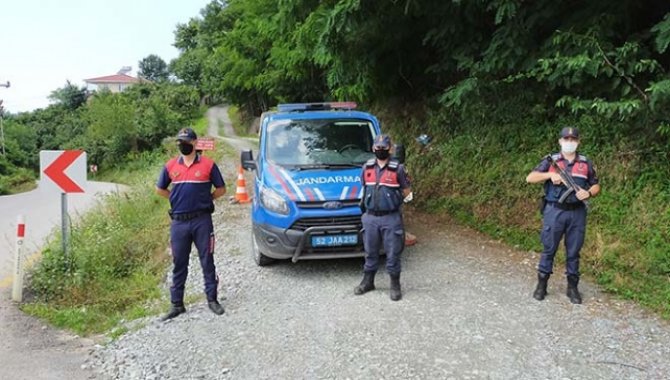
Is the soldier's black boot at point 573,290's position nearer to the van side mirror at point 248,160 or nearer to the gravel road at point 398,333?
the gravel road at point 398,333

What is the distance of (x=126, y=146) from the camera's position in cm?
4434

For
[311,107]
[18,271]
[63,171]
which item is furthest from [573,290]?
[18,271]

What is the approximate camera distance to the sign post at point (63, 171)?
7473mm

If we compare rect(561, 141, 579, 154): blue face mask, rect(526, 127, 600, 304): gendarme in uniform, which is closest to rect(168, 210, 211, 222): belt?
rect(526, 127, 600, 304): gendarme in uniform

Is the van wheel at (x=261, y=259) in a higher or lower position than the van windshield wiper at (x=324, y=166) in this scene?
lower

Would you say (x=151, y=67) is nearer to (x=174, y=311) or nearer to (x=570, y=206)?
(x=174, y=311)

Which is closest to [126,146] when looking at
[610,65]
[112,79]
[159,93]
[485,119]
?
[159,93]

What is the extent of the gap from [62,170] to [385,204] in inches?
190

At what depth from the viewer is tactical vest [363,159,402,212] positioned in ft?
18.8

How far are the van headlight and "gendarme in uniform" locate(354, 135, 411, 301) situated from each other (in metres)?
1.05

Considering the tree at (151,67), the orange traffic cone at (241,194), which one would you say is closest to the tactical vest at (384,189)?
the orange traffic cone at (241,194)

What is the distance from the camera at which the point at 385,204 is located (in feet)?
18.8

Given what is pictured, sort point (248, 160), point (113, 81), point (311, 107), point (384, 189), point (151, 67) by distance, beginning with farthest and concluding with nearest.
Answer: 1. point (113, 81)
2. point (151, 67)
3. point (311, 107)
4. point (248, 160)
5. point (384, 189)

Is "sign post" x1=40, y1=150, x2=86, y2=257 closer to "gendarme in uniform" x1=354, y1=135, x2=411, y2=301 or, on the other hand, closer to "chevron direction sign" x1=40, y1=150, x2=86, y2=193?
"chevron direction sign" x1=40, y1=150, x2=86, y2=193
